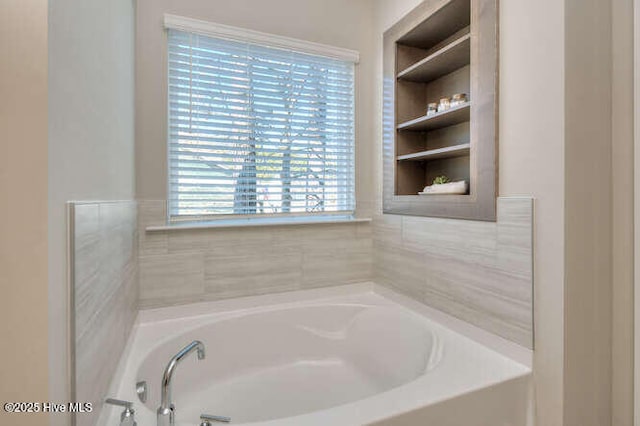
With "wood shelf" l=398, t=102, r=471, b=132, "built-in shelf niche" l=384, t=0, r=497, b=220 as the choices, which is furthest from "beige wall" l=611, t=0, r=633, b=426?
"wood shelf" l=398, t=102, r=471, b=132

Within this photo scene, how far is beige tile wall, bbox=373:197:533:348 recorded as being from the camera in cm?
132

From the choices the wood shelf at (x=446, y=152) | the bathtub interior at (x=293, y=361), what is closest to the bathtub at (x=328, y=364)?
the bathtub interior at (x=293, y=361)

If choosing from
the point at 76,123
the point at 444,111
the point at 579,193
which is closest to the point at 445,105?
the point at 444,111

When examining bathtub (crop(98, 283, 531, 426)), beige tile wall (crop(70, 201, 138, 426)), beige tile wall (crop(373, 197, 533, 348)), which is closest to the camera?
beige tile wall (crop(70, 201, 138, 426))

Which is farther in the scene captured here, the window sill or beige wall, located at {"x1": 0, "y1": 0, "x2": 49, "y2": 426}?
the window sill

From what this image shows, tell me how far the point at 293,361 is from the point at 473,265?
1183 millimetres

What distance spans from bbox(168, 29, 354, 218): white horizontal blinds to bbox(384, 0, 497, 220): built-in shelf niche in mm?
341

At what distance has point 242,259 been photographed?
6.55ft

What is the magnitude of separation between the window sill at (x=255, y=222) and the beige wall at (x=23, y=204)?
124 cm

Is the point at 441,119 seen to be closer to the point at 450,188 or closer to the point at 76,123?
the point at 450,188

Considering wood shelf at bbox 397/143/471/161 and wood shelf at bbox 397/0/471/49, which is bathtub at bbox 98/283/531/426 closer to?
wood shelf at bbox 397/143/471/161

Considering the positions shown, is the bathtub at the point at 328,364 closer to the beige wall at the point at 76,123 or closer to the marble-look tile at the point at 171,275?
the marble-look tile at the point at 171,275

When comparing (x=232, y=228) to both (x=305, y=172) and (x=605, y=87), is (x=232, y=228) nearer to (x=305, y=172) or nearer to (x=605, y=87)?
(x=305, y=172)

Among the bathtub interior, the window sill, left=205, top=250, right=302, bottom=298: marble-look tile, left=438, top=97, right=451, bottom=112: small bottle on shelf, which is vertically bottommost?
the bathtub interior
